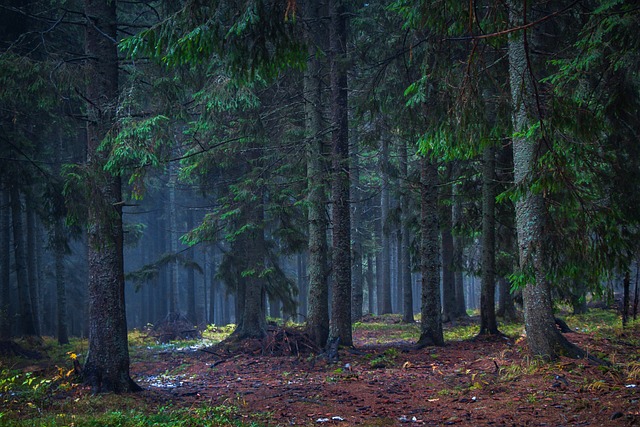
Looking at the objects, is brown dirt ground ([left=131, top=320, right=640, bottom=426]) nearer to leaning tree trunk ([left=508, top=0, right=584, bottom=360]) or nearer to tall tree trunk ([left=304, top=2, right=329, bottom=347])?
leaning tree trunk ([left=508, top=0, right=584, bottom=360])

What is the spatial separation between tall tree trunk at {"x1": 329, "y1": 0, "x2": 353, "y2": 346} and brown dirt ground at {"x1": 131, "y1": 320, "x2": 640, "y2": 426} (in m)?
1.01

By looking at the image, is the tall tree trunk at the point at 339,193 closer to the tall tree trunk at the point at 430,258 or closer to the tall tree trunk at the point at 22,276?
the tall tree trunk at the point at 430,258

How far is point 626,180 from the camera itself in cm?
952

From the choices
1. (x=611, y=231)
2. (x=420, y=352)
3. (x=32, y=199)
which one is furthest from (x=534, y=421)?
(x=32, y=199)

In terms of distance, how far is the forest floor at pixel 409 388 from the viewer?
7.22 m

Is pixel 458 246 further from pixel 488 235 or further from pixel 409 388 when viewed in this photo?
pixel 409 388

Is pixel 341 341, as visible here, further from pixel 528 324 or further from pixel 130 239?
pixel 130 239

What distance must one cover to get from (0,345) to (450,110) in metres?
15.8

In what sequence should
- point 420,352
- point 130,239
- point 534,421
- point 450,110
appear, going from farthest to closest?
point 130,239 < point 420,352 < point 450,110 < point 534,421

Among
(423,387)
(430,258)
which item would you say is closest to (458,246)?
(430,258)

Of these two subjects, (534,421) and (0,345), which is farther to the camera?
(0,345)

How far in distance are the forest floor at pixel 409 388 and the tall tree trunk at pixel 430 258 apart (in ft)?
1.86

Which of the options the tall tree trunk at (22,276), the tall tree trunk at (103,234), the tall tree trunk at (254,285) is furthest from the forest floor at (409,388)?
the tall tree trunk at (22,276)

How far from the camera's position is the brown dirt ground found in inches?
282
